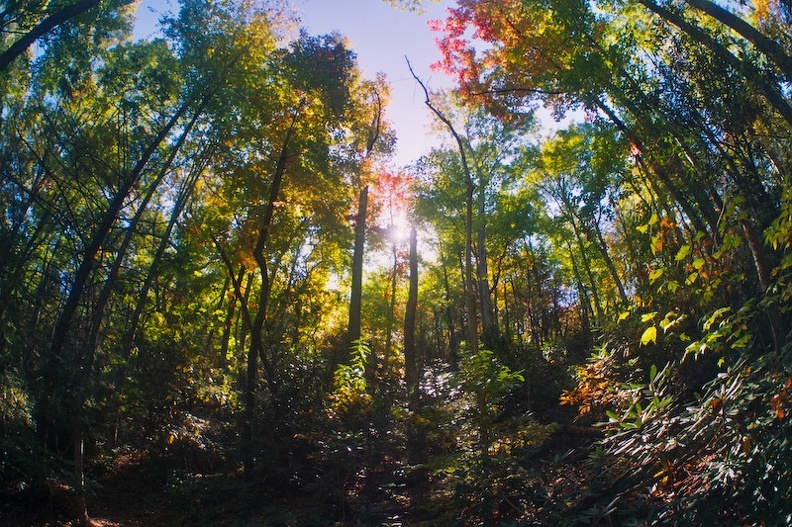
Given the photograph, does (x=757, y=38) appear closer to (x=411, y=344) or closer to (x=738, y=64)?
(x=738, y=64)

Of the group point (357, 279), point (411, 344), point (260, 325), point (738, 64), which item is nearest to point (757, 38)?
point (738, 64)

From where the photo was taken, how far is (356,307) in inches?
519

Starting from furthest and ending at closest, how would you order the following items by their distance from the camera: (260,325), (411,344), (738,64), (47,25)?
1. (411,344)
2. (260,325)
3. (47,25)
4. (738,64)

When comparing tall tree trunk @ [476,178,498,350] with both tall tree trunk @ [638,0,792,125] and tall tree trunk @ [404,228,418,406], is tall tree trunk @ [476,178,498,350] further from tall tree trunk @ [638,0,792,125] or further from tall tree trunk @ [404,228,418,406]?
tall tree trunk @ [638,0,792,125]

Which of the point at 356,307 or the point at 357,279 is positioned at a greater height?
the point at 357,279

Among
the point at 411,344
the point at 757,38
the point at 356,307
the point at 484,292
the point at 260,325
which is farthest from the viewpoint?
the point at 484,292

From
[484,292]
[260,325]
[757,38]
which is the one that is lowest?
[260,325]

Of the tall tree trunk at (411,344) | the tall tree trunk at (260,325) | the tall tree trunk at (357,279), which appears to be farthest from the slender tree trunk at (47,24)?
the tall tree trunk at (357,279)

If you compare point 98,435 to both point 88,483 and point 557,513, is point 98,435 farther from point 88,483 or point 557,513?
point 557,513

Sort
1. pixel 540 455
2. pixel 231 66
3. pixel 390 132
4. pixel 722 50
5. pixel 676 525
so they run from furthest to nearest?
1. pixel 390 132
2. pixel 231 66
3. pixel 540 455
4. pixel 722 50
5. pixel 676 525

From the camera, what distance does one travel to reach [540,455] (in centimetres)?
632

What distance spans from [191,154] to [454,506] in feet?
26.4

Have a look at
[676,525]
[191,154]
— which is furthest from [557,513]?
[191,154]

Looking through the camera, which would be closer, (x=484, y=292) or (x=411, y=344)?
(x=411, y=344)
